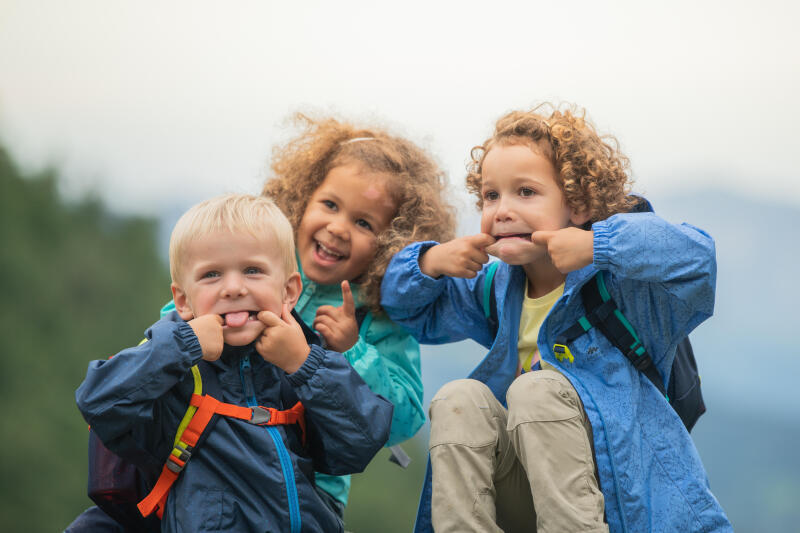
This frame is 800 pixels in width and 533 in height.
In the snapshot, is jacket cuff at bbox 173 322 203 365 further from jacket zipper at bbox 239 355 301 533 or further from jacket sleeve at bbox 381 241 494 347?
jacket sleeve at bbox 381 241 494 347

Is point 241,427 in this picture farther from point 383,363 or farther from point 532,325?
point 532,325

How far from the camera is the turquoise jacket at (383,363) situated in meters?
2.36

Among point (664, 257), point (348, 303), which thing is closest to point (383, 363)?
point (348, 303)

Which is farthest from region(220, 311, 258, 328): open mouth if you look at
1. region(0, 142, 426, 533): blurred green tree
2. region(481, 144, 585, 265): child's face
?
region(0, 142, 426, 533): blurred green tree

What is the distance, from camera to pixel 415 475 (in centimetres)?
750

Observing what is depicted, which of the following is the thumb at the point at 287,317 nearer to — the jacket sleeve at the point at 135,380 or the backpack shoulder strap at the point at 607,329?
Result: the jacket sleeve at the point at 135,380

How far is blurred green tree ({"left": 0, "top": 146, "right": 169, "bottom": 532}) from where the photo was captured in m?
6.42

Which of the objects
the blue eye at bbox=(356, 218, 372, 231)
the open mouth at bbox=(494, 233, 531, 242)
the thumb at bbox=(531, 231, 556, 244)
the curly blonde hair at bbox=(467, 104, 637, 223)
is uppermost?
the curly blonde hair at bbox=(467, 104, 637, 223)

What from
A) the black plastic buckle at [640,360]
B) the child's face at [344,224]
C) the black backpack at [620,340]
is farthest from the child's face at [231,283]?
the black plastic buckle at [640,360]

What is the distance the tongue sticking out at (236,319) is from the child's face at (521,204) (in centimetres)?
72

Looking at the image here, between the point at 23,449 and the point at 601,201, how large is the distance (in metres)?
5.88

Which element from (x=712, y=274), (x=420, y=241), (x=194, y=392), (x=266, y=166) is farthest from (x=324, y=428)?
(x=266, y=166)

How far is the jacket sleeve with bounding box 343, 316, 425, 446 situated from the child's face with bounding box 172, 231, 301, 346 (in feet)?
1.45

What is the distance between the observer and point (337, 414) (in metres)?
1.93
